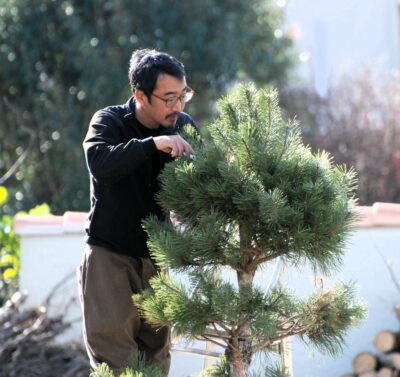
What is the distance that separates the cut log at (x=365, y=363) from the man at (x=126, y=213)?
1761 millimetres

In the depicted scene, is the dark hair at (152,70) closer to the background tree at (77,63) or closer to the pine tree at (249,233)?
the pine tree at (249,233)

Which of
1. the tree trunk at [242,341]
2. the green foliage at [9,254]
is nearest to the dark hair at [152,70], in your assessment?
the tree trunk at [242,341]

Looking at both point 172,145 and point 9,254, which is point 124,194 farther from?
point 9,254

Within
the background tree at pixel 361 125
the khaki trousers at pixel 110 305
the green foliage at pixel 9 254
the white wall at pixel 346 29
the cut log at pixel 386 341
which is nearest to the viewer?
the khaki trousers at pixel 110 305

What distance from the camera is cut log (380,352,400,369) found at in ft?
15.9

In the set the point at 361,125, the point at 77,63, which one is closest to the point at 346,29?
the point at 361,125

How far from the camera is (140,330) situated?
3561 millimetres

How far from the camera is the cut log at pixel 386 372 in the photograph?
189 inches

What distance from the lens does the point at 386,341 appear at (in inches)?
193

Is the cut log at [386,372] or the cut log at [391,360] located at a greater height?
the cut log at [391,360]

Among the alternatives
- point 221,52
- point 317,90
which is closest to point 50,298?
point 221,52

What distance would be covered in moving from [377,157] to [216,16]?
2246mm

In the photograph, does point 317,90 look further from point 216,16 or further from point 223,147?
point 223,147

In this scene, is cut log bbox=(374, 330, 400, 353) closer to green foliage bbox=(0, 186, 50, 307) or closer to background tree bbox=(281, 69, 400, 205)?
green foliage bbox=(0, 186, 50, 307)
